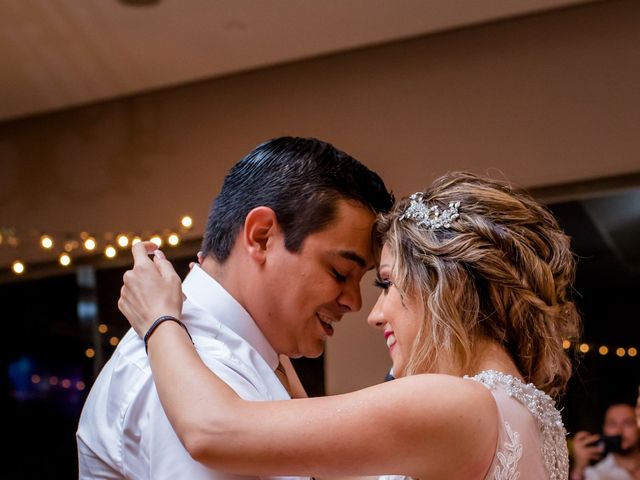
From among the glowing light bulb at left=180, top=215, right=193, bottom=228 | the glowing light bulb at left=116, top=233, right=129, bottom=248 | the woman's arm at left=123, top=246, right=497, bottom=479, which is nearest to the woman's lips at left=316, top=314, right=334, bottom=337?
the woman's arm at left=123, top=246, right=497, bottom=479

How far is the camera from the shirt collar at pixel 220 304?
69.3 inches

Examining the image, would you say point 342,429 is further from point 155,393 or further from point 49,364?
point 49,364

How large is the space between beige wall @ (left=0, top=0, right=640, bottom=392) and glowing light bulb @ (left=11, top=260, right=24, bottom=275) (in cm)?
7

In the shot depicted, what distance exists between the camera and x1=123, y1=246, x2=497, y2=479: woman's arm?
1.40 meters

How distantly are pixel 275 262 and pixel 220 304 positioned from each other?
0.13 metres

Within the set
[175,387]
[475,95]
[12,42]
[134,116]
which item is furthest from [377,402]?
[134,116]

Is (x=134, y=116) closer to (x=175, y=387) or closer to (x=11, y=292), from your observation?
(x=11, y=292)

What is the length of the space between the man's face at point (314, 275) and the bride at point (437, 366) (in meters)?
0.05

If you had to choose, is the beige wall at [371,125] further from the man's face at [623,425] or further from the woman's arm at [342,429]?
the woman's arm at [342,429]

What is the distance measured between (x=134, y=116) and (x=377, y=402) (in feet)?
16.1

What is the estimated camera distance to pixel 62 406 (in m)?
6.18

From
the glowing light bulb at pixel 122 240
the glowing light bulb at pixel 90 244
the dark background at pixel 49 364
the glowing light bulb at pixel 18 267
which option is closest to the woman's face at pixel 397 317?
the dark background at pixel 49 364

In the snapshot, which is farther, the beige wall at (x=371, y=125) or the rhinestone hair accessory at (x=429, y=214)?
the beige wall at (x=371, y=125)

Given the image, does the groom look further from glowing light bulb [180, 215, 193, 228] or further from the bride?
glowing light bulb [180, 215, 193, 228]
